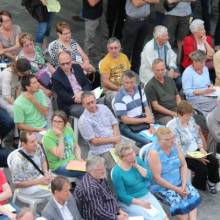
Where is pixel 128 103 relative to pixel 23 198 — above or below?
above

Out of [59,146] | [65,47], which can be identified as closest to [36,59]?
[65,47]

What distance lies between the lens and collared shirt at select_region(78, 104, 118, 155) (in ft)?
25.2

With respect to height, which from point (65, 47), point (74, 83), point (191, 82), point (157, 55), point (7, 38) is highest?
point (7, 38)

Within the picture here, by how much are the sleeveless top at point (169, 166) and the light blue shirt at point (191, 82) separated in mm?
1789

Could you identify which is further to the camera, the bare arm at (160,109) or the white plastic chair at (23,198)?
the bare arm at (160,109)

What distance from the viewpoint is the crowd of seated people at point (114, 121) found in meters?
6.87

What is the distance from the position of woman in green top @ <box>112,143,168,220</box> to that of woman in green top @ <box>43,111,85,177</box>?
560mm

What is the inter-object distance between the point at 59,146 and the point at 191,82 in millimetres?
2520

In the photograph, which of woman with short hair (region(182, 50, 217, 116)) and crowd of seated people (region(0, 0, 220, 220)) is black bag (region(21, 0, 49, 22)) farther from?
woman with short hair (region(182, 50, 217, 116))

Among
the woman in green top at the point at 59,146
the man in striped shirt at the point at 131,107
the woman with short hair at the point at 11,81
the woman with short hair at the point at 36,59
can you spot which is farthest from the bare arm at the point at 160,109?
the woman with short hair at the point at 11,81

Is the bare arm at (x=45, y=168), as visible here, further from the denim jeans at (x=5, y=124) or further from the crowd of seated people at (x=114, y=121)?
the denim jeans at (x=5, y=124)

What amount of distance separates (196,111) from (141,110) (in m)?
0.96

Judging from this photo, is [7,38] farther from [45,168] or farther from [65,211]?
[65,211]

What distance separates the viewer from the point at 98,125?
7770 millimetres
